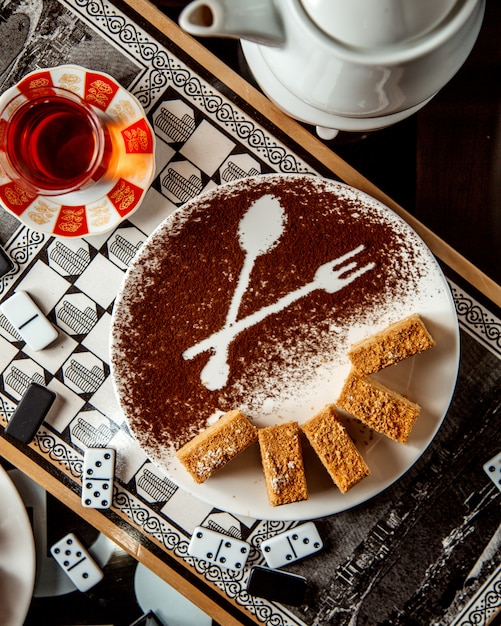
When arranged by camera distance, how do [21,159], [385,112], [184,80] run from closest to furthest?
[385,112], [21,159], [184,80]

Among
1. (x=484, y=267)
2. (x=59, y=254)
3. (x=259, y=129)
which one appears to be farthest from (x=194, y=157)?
(x=484, y=267)

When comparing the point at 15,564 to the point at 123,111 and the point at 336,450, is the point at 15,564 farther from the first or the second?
the point at 123,111

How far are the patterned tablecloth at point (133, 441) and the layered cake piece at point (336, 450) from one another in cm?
20

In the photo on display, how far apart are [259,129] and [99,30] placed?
16.9 inches

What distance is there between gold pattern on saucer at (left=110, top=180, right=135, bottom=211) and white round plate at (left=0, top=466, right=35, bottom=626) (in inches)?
29.4

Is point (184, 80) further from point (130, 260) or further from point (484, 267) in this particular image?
point (484, 267)

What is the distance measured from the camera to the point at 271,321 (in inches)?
49.7

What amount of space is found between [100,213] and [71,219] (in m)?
0.06

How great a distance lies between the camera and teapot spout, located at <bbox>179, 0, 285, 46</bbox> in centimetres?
65

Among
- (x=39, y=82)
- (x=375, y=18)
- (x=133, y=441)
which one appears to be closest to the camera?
(x=375, y=18)

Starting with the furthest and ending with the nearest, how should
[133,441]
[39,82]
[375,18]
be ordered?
[133,441]
[39,82]
[375,18]

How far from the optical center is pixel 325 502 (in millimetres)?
1256

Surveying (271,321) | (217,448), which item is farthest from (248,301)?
(217,448)

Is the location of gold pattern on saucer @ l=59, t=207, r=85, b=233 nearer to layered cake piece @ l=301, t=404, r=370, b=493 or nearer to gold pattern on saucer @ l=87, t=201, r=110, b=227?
gold pattern on saucer @ l=87, t=201, r=110, b=227
